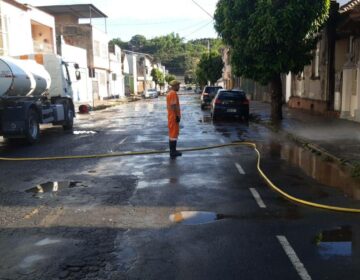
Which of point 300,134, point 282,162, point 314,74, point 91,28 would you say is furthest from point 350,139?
point 91,28

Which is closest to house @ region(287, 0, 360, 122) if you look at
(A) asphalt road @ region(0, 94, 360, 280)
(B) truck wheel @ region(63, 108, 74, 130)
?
(A) asphalt road @ region(0, 94, 360, 280)

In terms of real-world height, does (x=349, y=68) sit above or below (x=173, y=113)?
above

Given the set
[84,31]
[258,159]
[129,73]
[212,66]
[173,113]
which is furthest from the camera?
[129,73]

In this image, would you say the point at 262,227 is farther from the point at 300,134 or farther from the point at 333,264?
the point at 300,134

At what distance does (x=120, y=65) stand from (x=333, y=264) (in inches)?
3043

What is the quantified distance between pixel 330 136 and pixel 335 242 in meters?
10.4

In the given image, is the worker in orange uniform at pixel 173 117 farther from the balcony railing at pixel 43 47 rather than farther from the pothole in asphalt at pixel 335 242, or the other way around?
the balcony railing at pixel 43 47

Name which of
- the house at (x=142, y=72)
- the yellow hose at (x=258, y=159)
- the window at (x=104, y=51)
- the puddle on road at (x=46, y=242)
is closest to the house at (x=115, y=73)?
the window at (x=104, y=51)

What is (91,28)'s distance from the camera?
183 ft

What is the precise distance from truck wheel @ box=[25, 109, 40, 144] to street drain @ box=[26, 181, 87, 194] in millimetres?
6444

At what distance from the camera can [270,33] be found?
61.8ft

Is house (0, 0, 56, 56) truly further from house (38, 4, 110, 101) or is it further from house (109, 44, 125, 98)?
house (109, 44, 125, 98)

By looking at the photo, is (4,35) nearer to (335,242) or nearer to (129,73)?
(335,242)

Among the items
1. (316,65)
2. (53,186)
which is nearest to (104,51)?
(316,65)
